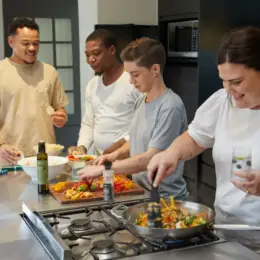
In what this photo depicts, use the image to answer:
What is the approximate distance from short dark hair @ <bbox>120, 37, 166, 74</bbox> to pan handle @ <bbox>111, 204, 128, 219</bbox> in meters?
0.71

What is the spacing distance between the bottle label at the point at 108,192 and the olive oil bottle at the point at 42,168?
0.95 ft

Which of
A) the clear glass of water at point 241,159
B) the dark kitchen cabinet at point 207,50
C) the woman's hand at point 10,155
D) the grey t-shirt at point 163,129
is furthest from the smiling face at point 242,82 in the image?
the dark kitchen cabinet at point 207,50

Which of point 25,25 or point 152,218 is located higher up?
point 25,25

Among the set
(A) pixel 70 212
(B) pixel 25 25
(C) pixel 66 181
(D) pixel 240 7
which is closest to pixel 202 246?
(A) pixel 70 212

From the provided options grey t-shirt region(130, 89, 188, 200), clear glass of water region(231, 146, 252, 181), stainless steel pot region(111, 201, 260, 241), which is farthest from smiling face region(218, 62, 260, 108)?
grey t-shirt region(130, 89, 188, 200)

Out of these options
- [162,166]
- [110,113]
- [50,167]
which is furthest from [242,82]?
[110,113]

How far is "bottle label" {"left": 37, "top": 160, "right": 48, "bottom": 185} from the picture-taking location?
189 cm

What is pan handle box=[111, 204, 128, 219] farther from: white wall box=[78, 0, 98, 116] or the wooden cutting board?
white wall box=[78, 0, 98, 116]

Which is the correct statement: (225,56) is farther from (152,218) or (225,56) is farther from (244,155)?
(152,218)

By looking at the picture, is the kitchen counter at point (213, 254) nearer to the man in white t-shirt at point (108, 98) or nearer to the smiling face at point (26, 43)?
the man in white t-shirt at point (108, 98)

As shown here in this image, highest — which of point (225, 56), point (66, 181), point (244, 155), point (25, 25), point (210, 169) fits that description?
point (25, 25)

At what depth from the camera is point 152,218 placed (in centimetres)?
138

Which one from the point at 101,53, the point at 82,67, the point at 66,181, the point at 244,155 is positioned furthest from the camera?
the point at 82,67

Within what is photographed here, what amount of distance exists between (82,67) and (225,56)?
135 inches
